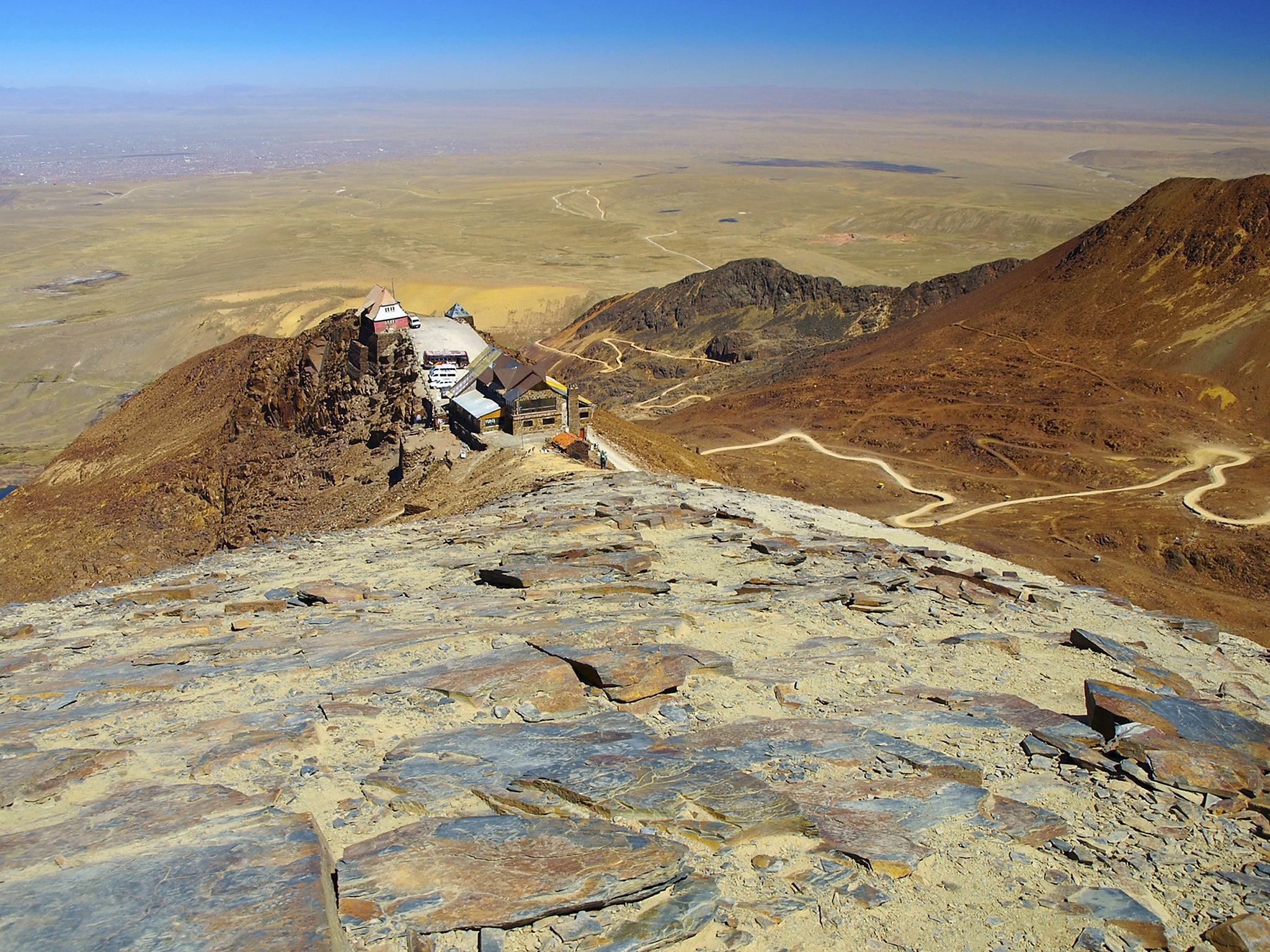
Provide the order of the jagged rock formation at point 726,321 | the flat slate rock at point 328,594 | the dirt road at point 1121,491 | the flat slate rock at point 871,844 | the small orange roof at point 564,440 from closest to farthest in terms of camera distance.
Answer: the flat slate rock at point 871,844 < the flat slate rock at point 328,594 < the small orange roof at point 564,440 < the dirt road at point 1121,491 < the jagged rock formation at point 726,321

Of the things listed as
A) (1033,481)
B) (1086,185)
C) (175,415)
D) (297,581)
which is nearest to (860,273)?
(1033,481)

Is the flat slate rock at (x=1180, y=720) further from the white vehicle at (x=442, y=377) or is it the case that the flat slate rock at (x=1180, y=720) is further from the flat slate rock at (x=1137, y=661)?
the white vehicle at (x=442, y=377)

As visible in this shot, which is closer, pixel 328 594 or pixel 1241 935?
pixel 1241 935

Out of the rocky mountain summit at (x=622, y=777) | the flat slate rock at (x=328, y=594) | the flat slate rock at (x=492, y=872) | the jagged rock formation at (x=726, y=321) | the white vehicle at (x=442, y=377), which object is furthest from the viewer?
the jagged rock formation at (x=726, y=321)

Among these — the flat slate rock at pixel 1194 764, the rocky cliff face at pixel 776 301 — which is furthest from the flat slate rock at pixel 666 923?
the rocky cliff face at pixel 776 301

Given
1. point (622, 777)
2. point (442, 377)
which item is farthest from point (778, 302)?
point (622, 777)

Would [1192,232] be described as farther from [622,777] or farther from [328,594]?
[622,777]
